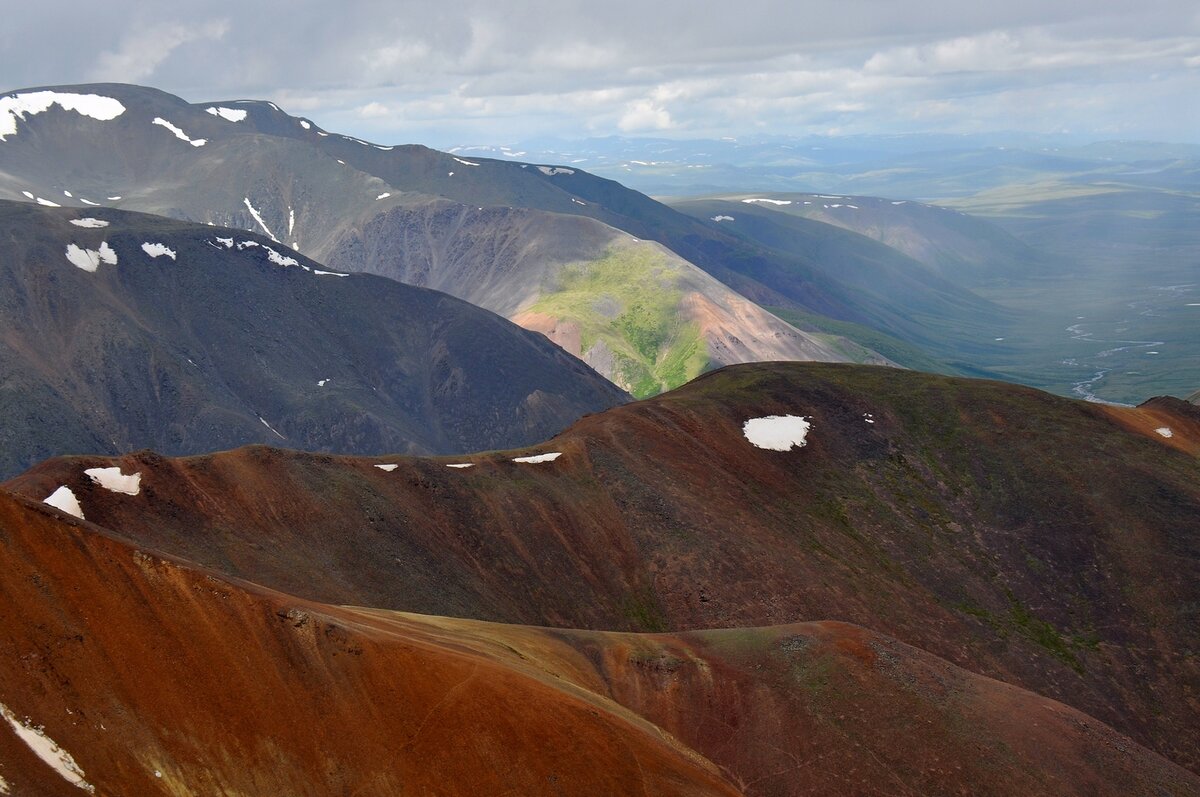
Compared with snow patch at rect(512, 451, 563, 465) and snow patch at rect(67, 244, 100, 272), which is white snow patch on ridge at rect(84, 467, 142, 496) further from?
snow patch at rect(67, 244, 100, 272)

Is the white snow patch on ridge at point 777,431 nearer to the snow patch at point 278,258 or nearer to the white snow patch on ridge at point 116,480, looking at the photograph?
the white snow patch on ridge at point 116,480

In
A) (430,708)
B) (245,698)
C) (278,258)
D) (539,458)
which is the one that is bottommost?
(539,458)

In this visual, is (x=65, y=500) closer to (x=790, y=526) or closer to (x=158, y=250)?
(x=790, y=526)

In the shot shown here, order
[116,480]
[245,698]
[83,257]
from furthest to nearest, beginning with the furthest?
[83,257] < [116,480] < [245,698]

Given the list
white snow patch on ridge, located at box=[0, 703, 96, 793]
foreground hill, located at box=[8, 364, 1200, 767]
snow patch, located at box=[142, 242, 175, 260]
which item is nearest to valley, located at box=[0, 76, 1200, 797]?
white snow patch on ridge, located at box=[0, 703, 96, 793]

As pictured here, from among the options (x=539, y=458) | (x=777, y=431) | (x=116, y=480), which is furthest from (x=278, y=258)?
(x=116, y=480)

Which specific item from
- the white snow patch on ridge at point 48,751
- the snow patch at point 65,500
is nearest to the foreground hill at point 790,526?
the snow patch at point 65,500

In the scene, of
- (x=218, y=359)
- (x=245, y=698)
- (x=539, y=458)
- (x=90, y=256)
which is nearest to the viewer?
(x=245, y=698)
